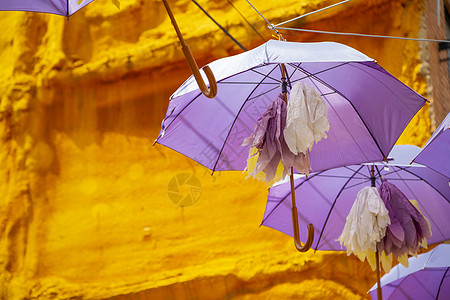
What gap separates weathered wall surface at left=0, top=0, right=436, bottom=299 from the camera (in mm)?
6773

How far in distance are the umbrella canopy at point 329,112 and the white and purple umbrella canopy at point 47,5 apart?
2.37 feet

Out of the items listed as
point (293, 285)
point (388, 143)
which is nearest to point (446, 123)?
point (388, 143)

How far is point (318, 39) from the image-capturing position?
705 cm

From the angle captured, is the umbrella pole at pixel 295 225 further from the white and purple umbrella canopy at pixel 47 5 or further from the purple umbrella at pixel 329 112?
the white and purple umbrella canopy at pixel 47 5

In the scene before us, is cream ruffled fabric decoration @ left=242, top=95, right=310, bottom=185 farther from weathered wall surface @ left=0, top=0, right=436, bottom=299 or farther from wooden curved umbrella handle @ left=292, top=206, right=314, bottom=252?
weathered wall surface @ left=0, top=0, right=436, bottom=299

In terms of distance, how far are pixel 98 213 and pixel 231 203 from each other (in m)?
1.60

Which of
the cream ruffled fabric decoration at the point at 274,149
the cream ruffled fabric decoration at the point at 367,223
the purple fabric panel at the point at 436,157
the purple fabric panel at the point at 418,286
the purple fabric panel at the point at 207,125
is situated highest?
the purple fabric panel at the point at 207,125

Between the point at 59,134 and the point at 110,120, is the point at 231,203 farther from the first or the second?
the point at 59,134

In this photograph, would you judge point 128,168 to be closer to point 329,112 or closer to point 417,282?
point 417,282

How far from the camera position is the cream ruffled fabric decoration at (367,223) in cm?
376

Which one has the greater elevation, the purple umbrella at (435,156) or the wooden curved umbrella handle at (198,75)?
the wooden curved umbrella handle at (198,75)

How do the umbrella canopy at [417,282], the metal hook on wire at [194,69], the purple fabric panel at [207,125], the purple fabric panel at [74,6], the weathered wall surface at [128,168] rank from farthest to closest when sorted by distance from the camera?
1. the weathered wall surface at [128,168]
2. the umbrella canopy at [417,282]
3. the purple fabric panel at [207,125]
4. the purple fabric panel at [74,6]
5. the metal hook on wire at [194,69]

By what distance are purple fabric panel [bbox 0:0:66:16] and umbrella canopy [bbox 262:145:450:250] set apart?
213 cm

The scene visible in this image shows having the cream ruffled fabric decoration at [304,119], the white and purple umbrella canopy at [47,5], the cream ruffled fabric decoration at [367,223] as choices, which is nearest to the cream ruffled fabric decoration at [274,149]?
the cream ruffled fabric decoration at [304,119]
